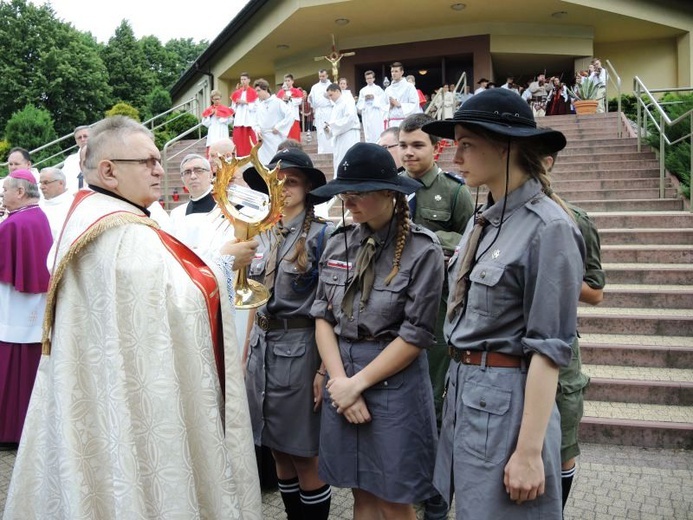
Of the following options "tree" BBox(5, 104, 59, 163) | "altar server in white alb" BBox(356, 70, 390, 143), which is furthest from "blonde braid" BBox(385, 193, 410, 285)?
"tree" BBox(5, 104, 59, 163)

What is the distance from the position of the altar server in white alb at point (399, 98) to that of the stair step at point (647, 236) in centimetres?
670

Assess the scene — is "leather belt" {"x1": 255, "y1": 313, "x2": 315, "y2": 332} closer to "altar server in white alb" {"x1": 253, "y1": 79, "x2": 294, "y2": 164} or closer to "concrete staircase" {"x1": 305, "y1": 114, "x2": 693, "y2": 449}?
"concrete staircase" {"x1": 305, "y1": 114, "x2": 693, "y2": 449}

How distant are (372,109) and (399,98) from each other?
26.6 inches

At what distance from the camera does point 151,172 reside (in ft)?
8.77

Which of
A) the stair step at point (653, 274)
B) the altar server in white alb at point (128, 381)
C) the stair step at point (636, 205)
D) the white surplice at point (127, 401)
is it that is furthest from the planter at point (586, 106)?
the white surplice at point (127, 401)

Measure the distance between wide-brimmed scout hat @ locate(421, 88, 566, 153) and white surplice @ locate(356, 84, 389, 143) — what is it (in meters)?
12.1

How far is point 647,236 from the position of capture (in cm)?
761

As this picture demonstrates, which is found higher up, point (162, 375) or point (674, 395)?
point (162, 375)

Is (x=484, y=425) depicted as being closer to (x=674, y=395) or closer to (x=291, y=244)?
(x=291, y=244)

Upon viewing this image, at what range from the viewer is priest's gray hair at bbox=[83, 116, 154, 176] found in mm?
2602

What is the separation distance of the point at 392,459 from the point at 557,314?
3.45 ft

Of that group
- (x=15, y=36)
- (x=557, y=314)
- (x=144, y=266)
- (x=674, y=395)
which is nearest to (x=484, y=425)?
(x=557, y=314)

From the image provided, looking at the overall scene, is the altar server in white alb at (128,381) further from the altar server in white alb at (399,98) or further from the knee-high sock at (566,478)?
the altar server in white alb at (399,98)

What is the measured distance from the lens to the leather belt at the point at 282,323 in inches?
124
